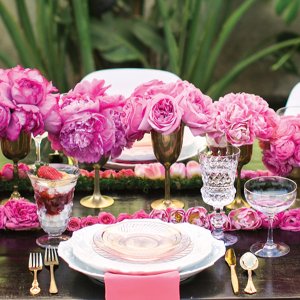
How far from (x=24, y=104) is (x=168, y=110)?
0.31 metres

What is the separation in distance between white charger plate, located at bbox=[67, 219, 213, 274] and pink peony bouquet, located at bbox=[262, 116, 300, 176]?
0.34 m

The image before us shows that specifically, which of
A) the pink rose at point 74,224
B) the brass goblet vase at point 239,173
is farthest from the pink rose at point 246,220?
the pink rose at point 74,224

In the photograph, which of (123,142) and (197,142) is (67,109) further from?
(197,142)

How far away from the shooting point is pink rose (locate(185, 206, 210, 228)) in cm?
167

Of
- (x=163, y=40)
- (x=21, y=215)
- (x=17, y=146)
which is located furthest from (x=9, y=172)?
(x=163, y=40)

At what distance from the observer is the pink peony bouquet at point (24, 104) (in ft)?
5.27

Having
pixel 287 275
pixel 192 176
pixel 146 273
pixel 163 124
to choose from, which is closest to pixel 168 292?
pixel 146 273

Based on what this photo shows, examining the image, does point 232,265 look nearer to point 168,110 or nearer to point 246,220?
point 246,220

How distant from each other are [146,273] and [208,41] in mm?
2815

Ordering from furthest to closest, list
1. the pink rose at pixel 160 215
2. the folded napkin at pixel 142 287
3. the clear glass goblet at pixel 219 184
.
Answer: the pink rose at pixel 160 215
the clear glass goblet at pixel 219 184
the folded napkin at pixel 142 287

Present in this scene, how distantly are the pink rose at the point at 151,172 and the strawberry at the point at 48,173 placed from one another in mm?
442

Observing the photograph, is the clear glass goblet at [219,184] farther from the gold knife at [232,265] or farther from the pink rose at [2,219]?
the pink rose at [2,219]

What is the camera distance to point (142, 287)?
134cm

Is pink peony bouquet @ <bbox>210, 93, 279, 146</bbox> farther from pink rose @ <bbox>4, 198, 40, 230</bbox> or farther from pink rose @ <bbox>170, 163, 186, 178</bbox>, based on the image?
pink rose @ <bbox>4, 198, 40, 230</bbox>
